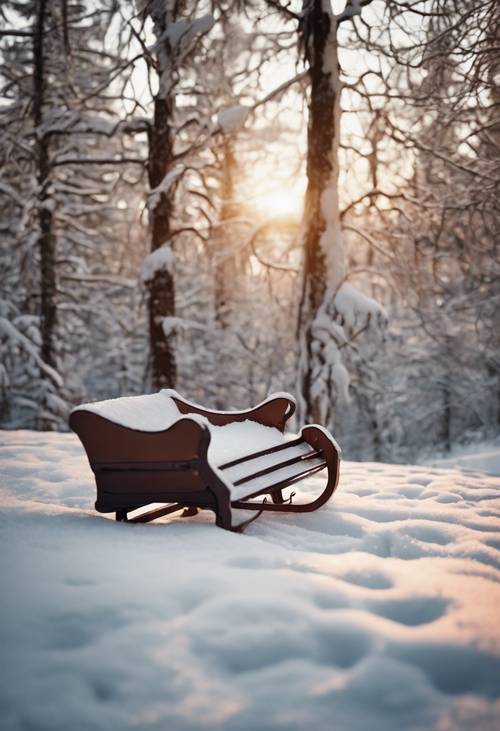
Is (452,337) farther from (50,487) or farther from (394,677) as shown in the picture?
(394,677)

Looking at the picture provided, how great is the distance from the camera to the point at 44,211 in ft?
38.1

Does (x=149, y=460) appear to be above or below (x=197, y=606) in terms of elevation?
above

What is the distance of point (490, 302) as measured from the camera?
13.1 m

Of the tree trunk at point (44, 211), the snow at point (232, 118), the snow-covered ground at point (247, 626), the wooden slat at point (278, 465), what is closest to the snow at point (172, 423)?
the wooden slat at point (278, 465)

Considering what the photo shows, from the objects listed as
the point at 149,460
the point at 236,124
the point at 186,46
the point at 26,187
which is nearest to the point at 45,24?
the point at 26,187

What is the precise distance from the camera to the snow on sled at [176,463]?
10.7ft

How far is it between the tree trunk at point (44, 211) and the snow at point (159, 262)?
4442mm

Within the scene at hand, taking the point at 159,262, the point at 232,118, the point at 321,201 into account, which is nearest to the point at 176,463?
the point at 321,201

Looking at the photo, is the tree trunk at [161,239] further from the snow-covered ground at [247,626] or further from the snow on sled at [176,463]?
the snow-covered ground at [247,626]

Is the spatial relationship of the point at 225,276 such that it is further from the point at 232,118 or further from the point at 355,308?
the point at 355,308

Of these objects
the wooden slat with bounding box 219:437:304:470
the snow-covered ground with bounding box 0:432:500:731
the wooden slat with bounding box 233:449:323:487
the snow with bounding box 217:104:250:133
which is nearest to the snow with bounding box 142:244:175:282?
the snow with bounding box 217:104:250:133

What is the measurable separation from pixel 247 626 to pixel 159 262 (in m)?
6.98

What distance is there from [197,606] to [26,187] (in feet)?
50.2

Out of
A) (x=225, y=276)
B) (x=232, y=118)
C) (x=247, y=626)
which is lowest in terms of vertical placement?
(x=247, y=626)
